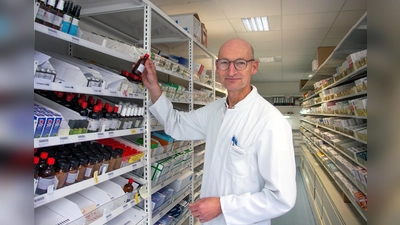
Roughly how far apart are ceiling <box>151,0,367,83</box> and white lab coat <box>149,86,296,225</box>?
7.69 ft

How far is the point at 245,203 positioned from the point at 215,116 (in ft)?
2.28

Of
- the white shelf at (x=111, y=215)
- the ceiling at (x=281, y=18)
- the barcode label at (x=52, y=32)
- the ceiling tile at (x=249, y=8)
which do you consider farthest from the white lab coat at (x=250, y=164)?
the ceiling at (x=281, y=18)

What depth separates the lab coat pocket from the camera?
152 cm

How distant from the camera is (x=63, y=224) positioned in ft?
3.90

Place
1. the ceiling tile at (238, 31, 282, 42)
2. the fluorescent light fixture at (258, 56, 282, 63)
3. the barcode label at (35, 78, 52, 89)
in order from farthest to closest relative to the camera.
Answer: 1. the fluorescent light fixture at (258, 56, 282, 63)
2. the ceiling tile at (238, 31, 282, 42)
3. the barcode label at (35, 78, 52, 89)

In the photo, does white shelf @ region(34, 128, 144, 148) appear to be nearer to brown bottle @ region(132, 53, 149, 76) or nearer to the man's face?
brown bottle @ region(132, 53, 149, 76)

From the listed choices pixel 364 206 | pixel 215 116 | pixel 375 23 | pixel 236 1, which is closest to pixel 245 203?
pixel 215 116

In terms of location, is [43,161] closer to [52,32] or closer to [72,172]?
[72,172]

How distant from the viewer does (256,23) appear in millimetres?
4344

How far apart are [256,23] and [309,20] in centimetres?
84

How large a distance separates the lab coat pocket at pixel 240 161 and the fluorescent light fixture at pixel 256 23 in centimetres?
317

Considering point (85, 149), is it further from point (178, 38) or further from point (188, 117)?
point (178, 38)

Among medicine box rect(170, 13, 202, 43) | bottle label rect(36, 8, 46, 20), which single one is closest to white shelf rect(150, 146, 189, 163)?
bottle label rect(36, 8, 46, 20)

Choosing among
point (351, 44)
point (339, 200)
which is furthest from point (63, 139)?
point (339, 200)
